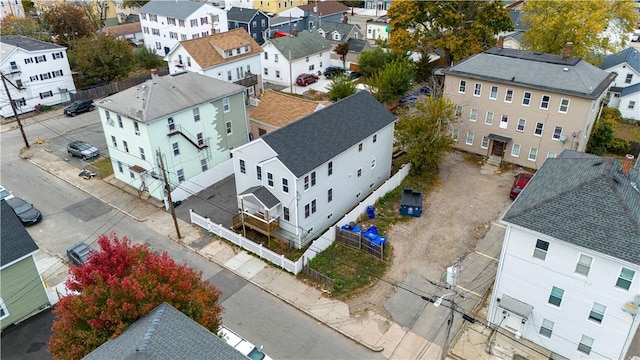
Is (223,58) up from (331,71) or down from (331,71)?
up

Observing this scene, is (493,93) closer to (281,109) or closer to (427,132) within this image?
(427,132)

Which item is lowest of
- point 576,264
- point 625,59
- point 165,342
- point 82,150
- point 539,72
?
point 82,150

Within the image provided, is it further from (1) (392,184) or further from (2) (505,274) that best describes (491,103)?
(2) (505,274)

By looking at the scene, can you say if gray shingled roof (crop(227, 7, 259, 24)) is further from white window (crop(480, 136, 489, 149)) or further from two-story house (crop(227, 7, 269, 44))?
white window (crop(480, 136, 489, 149))

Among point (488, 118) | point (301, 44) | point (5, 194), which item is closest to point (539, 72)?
point (488, 118)

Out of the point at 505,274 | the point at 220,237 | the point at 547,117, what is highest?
the point at 547,117

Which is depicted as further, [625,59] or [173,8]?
[173,8]

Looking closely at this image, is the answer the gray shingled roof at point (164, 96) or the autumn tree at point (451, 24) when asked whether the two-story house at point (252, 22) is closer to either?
the autumn tree at point (451, 24)

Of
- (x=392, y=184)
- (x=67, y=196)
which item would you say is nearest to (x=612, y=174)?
(x=392, y=184)
